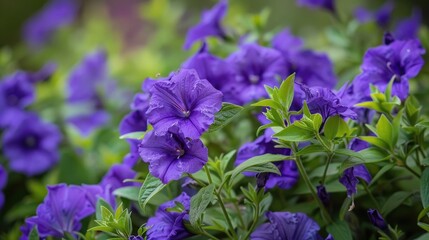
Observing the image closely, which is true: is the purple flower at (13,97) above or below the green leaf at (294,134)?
above

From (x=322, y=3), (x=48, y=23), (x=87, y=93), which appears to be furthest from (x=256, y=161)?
(x=48, y=23)

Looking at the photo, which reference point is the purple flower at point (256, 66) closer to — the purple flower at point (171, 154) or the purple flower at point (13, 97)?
the purple flower at point (171, 154)

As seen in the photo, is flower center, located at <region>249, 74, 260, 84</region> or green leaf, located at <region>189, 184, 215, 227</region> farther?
flower center, located at <region>249, 74, 260, 84</region>

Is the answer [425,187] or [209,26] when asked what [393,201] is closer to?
[425,187]

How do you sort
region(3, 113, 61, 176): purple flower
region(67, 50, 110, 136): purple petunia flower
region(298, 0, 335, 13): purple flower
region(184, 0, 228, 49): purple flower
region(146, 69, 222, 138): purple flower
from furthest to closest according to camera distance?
1. region(67, 50, 110, 136): purple petunia flower
2. region(3, 113, 61, 176): purple flower
3. region(298, 0, 335, 13): purple flower
4. region(184, 0, 228, 49): purple flower
5. region(146, 69, 222, 138): purple flower

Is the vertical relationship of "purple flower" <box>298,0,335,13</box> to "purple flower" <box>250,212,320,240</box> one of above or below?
above

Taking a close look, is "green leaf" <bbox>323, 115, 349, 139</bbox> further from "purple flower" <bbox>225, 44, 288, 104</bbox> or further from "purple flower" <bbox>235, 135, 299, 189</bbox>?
"purple flower" <bbox>225, 44, 288, 104</bbox>

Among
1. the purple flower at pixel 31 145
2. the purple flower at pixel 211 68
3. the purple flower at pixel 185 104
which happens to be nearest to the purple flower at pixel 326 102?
the purple flower at pixel 185 104

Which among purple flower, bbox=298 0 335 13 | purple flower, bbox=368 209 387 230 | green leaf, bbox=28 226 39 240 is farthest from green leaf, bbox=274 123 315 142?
purple flower, bbox=298 0 335 13
